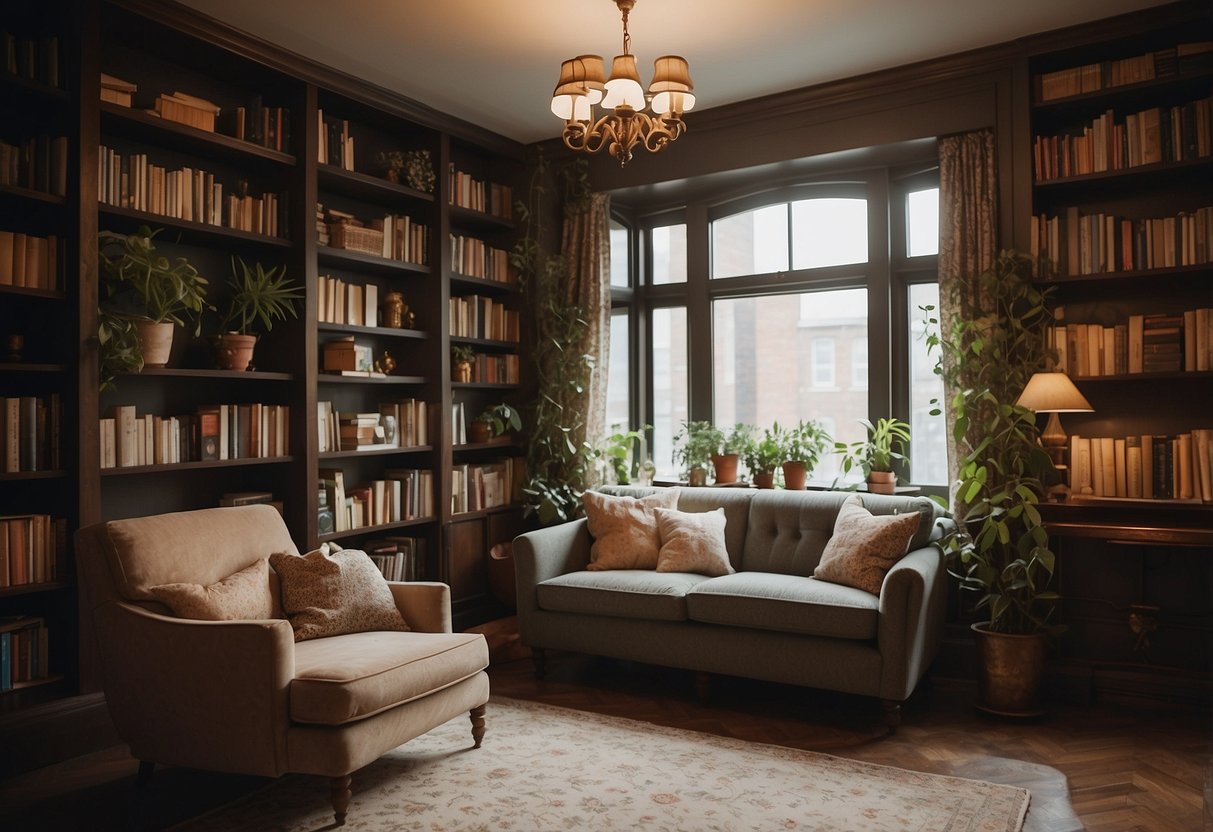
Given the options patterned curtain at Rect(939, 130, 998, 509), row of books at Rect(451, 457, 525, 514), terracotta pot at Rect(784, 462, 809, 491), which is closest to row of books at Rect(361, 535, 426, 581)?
row of books at Rect(451, 457, 525, 514)

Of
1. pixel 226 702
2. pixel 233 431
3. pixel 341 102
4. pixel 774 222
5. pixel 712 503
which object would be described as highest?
pixel 341 102

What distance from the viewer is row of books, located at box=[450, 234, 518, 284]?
525 cm

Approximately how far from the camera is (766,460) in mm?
5004

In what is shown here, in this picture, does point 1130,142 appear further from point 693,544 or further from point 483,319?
point 483,319

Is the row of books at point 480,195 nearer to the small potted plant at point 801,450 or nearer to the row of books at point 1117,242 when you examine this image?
the small potted plant at point 801,450

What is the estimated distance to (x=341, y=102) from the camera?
459cm

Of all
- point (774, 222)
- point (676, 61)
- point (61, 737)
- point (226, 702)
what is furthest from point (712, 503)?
point (61, 737)

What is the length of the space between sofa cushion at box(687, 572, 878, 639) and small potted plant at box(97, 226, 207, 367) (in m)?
2.52

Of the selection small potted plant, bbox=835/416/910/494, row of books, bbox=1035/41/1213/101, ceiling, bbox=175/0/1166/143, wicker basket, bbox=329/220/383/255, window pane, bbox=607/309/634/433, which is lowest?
small potted plant, bbox=835/416/910/494

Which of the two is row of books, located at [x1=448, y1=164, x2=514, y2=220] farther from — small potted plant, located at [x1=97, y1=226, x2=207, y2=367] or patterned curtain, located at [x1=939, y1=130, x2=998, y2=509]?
patterned curtain, located at [x1=939, y1=130, x2=998, y2=509]

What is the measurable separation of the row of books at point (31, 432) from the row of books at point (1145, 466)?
4.36 metres

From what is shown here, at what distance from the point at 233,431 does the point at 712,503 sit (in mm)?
2436

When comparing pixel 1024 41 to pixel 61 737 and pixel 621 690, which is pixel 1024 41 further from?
pixel 61 737

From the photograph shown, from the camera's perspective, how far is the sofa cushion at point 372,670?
271 centimetres
